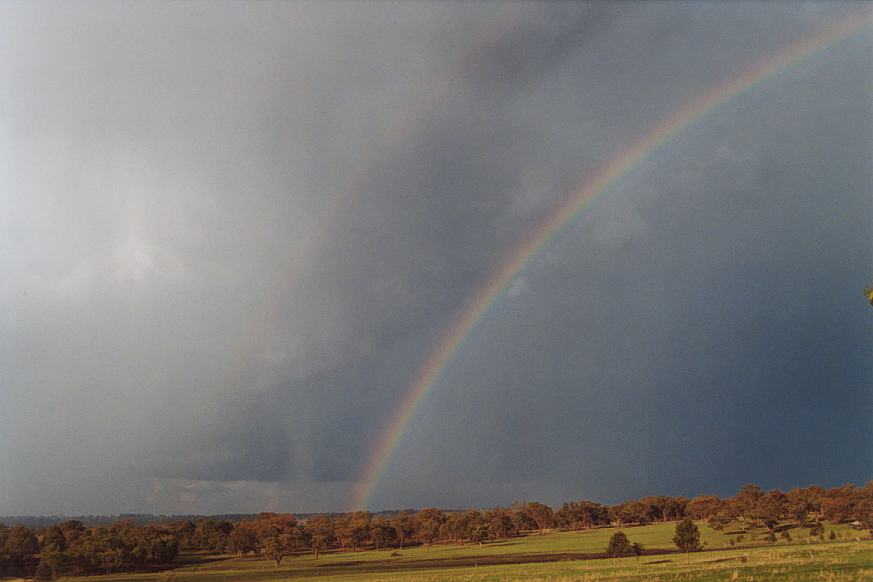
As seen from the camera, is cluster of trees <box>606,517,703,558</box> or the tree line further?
the tree line

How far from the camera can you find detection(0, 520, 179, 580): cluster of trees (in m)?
118

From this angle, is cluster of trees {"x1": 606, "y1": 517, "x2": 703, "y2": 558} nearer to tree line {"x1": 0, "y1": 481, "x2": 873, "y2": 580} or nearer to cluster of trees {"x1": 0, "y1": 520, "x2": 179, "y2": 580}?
tree line {"x1": 0, "y1": 481, "x2": 873, "y2": 580}

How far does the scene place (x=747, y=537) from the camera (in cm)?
12038

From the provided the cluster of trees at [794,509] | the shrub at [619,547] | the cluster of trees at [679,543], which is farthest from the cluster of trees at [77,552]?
the cluster of trees at [794,509]

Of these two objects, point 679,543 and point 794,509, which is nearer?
point 679,543

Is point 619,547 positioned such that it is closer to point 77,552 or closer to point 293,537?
point 77,552

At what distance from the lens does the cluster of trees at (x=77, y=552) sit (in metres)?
118

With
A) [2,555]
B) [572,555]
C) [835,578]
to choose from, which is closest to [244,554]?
[2,555]

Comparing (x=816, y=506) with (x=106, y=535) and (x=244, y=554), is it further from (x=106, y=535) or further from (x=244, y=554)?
(x=106, y=535)

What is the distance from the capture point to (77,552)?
12169 centimetres

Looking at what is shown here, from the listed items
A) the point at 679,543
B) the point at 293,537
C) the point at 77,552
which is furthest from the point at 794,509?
the point at 77,552

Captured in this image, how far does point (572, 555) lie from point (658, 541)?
30077mm

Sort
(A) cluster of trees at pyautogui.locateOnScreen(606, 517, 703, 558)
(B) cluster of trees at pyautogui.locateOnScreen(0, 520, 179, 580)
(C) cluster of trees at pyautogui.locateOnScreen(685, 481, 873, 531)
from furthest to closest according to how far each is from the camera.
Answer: (C) cluster of trees at pyautogui.locateOnScreen(685, 481, 873, 531), (B) cluster of trees at pyautogui.locateOnScreen(0, 520, 179, 580), (A) cluster of trees at pyautogui.locateOnScreen(606, 517, 703, 558)

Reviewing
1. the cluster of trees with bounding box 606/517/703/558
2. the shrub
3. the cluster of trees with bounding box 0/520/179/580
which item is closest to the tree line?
the cluster of trees with bounding box 0/520/179/580
